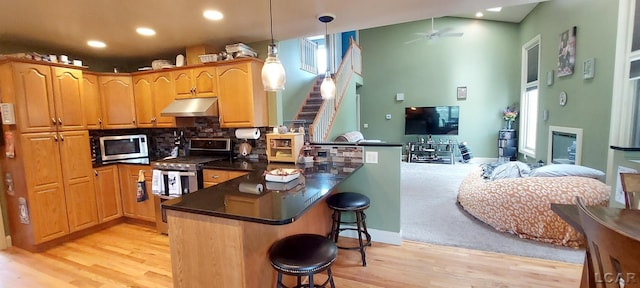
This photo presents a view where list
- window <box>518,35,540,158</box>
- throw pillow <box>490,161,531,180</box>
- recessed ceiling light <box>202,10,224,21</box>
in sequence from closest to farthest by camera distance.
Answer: recessed ceiling light <box>202,10,224,21</box>
throw pillow <box>490,161,531,180</box>
window <box>518,35,540,158</box>

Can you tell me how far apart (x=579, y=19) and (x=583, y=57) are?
0.62 meters

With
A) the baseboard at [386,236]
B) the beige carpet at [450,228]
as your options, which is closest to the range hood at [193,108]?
the baseboard at [386,236]

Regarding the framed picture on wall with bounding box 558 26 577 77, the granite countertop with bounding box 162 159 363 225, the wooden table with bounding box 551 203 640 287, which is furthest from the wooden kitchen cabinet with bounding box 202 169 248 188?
the framed picture on wall with bounding box 558 26 577 77

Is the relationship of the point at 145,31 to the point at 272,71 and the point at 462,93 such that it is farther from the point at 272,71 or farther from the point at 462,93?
the point at 462,93

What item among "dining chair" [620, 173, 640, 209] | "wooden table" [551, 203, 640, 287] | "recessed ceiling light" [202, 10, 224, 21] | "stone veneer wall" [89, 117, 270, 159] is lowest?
"wooden table" [551, 203, 640, 287]

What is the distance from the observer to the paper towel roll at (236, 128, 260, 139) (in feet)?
10.7

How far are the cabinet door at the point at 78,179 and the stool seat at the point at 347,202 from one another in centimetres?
298

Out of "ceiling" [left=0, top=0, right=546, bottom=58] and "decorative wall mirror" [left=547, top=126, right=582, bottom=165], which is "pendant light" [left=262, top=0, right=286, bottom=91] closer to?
"ceiling" [left=0, top=0, right=546, bottom=58]

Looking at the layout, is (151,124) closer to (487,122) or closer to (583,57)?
(583,57)

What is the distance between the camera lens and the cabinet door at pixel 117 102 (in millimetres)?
3646

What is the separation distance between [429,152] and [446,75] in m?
2.20

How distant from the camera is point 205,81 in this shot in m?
3.31

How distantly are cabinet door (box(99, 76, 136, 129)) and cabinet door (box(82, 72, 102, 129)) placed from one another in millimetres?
53

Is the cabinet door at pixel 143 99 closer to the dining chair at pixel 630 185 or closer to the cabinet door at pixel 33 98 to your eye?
the cabinet door at pixel 33 98
